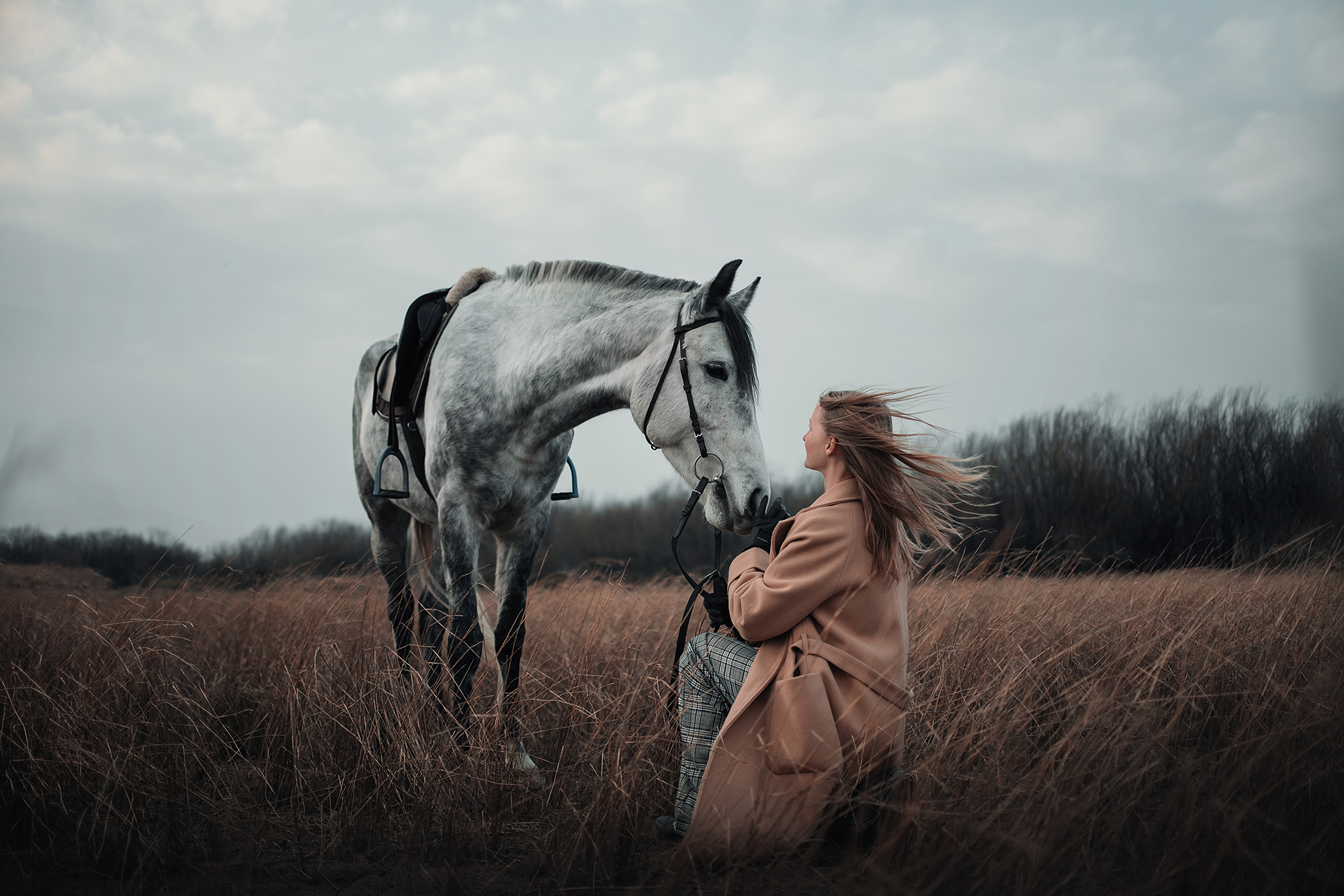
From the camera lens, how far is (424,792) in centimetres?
227

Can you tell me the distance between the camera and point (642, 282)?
3.19 metres

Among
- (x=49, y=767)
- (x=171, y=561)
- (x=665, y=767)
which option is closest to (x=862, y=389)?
(x=665, y=767)

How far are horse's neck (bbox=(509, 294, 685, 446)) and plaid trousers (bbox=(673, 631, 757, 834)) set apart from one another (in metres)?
1.25

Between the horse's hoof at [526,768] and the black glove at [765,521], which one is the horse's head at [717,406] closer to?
the black glove at [765,521]

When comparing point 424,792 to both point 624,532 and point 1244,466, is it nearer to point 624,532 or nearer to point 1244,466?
point 1244,466

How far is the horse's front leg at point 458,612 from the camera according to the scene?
3.01 m

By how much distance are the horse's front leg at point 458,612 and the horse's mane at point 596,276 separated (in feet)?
4.15

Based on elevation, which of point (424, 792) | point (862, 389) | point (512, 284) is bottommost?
point (424, 792)

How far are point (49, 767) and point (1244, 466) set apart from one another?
21.5m

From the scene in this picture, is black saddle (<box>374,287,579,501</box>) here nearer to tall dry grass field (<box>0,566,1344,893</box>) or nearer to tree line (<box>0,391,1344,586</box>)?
tall dry grass field (<box>0,566,1344,893</box>)

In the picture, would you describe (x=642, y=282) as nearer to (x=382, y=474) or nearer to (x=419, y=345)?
(x=419, y=345)

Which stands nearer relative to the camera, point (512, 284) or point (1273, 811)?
point (1273, 811)

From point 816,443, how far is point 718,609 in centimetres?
62

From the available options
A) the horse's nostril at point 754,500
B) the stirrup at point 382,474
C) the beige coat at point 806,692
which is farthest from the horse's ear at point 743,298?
the stirrup at point 382,474
